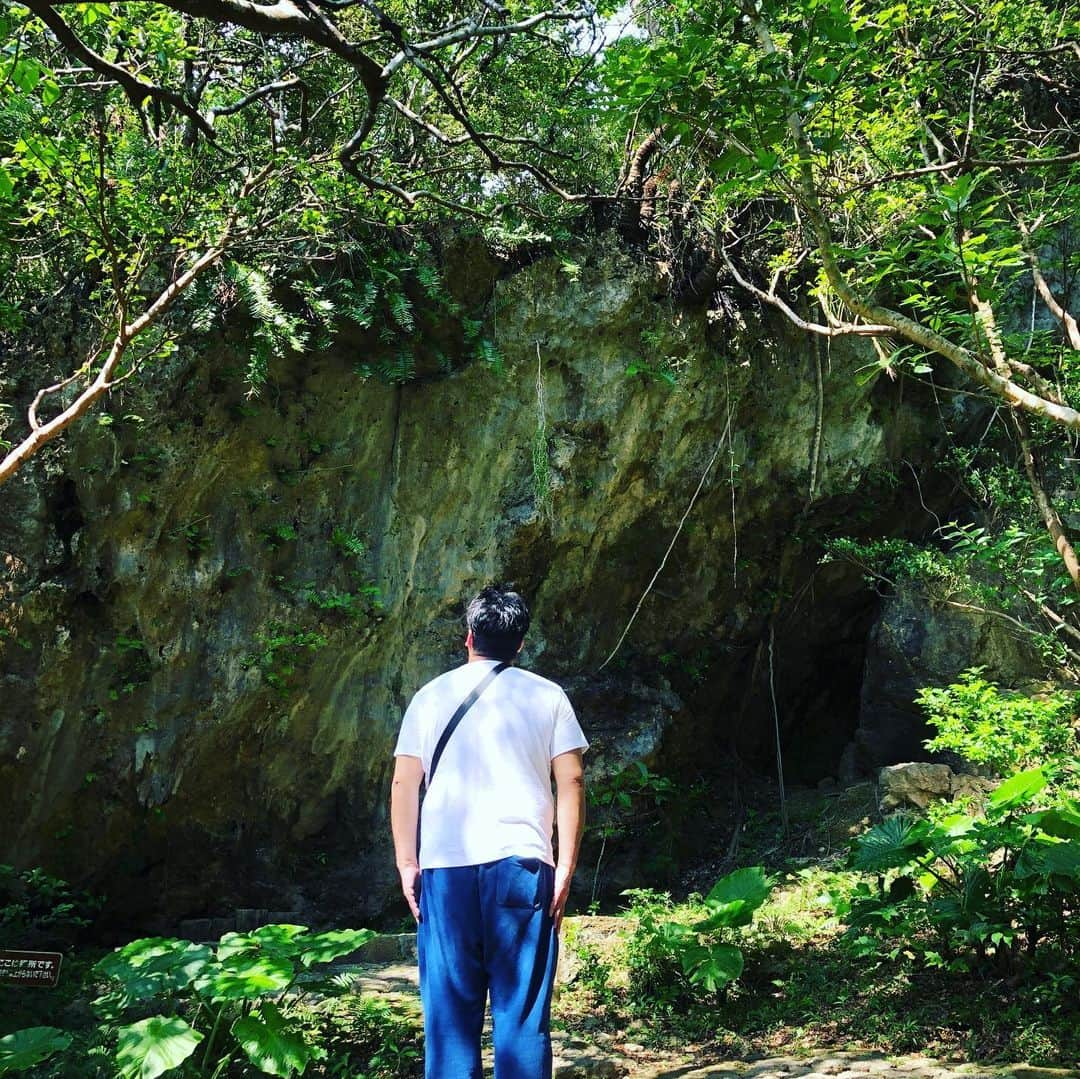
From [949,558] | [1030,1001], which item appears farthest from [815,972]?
[949,558]

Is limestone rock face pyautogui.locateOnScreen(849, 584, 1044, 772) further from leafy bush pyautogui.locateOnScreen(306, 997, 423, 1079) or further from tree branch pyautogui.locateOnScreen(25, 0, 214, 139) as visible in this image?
tree branch pyautogui.locateOnScreen(25, 0, 214, 139)

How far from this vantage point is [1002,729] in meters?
5.53

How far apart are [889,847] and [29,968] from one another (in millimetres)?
3864

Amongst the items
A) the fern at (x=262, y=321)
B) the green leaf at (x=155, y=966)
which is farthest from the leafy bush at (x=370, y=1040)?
the fern at (x=262, y=321)

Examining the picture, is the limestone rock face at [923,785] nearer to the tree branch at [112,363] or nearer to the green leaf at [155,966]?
the green leaf at [155,966]

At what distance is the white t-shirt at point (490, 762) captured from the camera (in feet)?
8.02

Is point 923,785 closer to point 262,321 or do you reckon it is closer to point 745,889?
point 745,889

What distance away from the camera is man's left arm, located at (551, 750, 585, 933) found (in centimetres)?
248

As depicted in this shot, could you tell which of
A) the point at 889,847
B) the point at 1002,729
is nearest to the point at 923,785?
the point at 1002,729

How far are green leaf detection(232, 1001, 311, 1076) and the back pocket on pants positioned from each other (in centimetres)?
145

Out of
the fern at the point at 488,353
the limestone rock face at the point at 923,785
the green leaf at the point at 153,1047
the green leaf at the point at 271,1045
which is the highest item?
the fern at the point at 488,353

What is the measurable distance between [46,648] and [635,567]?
16.1 feet

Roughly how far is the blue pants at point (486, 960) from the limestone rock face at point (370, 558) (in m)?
4.40

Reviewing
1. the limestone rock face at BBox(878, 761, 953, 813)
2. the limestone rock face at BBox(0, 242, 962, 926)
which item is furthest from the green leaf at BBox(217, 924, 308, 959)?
the limestone rock face at BBox(878, 761, 953, 813)
